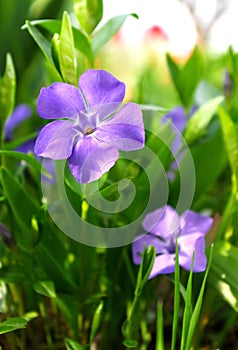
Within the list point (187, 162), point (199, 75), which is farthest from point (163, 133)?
point (199, 75)

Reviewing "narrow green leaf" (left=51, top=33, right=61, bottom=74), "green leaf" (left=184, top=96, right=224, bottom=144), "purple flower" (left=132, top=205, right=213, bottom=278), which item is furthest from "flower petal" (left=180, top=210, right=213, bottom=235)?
"narrow green leaf" (left=51, top=33, right=61, bottom=74)

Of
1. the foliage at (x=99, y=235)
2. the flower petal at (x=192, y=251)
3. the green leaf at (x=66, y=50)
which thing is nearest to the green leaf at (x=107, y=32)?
the foliage at (x=99, y=235)

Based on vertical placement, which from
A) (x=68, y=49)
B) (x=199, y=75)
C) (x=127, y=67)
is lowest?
(x=127, y=67)

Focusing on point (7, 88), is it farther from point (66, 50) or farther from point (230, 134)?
point (230, 134)

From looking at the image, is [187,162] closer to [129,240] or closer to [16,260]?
[129,240]

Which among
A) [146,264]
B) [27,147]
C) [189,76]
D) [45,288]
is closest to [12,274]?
[45,288]

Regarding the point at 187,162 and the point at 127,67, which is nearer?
the point at 187,162

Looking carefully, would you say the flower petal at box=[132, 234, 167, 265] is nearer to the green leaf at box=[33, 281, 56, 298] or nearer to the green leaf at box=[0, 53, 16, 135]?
the green leaf at box=[33, 281, 56, 298]

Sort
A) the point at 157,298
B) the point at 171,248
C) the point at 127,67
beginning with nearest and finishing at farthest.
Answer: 1. the point at 171,248
2. the point at 157,298
3. the point at 127,67

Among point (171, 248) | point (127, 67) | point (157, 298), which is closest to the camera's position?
point (171, 248)
